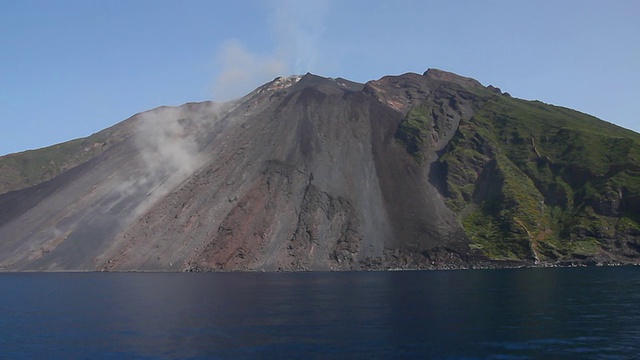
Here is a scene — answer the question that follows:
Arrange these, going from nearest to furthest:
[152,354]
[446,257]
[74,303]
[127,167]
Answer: [152,354] < [74,303] < [446,257] < [127,167]

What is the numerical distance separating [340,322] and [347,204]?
104m

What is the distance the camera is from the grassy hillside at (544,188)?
140500 mm

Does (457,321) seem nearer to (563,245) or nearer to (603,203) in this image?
(563,245)

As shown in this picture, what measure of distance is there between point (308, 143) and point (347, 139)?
13460mm

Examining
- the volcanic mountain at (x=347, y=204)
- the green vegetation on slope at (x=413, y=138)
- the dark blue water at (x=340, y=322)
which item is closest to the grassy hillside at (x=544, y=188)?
the volcanic mountain at (x=347, y=204)

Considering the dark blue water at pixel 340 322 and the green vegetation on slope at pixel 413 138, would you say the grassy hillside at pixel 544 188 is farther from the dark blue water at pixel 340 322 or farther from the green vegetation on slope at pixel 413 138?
the dark blue water at pixel 340 322

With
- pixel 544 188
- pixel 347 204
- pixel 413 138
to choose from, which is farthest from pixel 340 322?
pixel 413 138

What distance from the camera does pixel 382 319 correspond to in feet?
177

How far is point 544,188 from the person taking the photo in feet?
543

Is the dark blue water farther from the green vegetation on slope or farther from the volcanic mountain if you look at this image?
the green vegetation on slope

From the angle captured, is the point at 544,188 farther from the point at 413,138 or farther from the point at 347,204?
the point at 347,204

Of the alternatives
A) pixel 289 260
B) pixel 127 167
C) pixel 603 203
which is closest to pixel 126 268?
pixel 289 260

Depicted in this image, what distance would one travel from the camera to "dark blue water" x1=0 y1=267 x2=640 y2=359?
41250mm

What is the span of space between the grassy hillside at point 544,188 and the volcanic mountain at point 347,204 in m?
0.46
